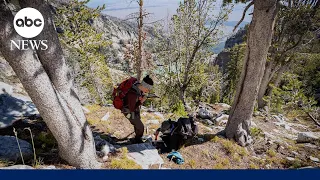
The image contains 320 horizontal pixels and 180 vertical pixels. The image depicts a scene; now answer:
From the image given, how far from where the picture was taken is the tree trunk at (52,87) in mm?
3564

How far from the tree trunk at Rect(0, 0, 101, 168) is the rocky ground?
52 centimetres

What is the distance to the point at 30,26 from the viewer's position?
4.07 meters

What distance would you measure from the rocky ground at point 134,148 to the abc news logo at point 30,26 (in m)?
1.88

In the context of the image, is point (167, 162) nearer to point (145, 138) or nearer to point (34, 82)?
point (145, 138)

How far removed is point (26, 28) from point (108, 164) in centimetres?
321

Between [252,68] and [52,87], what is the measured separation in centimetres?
513

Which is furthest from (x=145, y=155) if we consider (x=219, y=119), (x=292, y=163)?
(x=219, y=119)

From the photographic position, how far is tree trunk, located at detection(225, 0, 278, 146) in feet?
19.4

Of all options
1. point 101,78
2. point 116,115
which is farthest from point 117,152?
point 101,78

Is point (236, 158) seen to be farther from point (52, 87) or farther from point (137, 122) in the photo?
point (52, 87)

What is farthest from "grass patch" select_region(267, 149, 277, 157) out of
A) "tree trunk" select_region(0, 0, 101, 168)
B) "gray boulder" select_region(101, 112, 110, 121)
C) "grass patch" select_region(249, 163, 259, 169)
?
"gray boulder" select_region(101, 112, 110, 121)

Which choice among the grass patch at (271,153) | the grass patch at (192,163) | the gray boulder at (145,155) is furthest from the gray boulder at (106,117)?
the grass patch at (271,153)

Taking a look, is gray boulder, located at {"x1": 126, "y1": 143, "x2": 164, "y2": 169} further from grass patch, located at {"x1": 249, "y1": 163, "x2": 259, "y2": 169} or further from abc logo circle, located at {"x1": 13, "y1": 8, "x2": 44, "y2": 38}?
abc logo circle, located at {"x1": 13, "y1": 8, "x2": 44, "y2": 38}

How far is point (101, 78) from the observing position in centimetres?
1809
